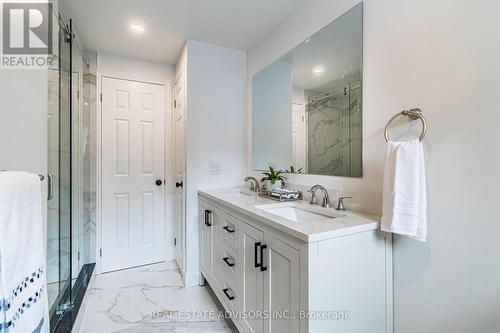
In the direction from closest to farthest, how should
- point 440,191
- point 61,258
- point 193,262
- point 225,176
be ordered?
point 440,191 < point 61,258 < point 193,262 < point 225,176

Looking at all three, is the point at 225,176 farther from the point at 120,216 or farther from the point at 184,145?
the point at 120,216

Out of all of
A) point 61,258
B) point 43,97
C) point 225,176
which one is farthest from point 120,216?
point 43,97

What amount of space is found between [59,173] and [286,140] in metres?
1.66

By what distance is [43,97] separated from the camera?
125 centimetres

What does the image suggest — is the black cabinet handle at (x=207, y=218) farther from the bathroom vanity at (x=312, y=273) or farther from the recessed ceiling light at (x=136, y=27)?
the recessed ceiling light at (x=136, y=27)

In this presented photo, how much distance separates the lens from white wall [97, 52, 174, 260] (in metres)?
2.46

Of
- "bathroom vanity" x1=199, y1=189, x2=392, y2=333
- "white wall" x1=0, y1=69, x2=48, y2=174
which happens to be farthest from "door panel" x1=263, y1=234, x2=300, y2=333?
"white wall" x1=0, y1=69, x2=48, y2=174

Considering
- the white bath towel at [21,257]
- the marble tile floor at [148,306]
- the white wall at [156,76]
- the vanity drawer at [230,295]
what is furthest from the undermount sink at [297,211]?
the white wall at [156,76]

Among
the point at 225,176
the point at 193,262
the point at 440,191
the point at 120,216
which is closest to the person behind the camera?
the point at 440,191

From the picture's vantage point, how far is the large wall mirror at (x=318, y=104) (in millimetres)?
1356

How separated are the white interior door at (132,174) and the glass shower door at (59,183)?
25.6 inches

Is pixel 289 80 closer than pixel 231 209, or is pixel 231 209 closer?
pixel 231 209

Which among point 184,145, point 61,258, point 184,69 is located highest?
point 184,69

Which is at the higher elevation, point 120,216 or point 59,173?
point 59,173
